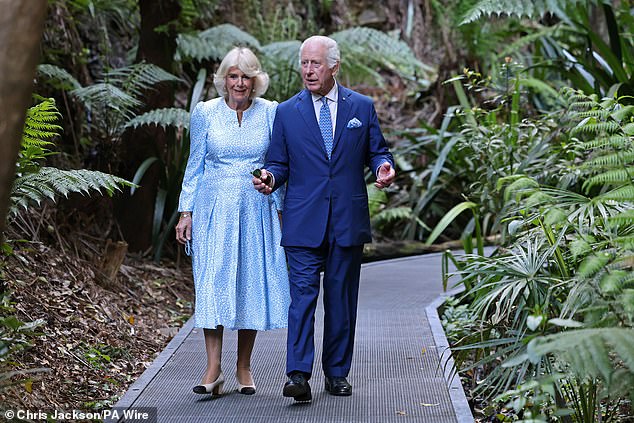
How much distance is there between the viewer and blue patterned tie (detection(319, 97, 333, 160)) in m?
5.35

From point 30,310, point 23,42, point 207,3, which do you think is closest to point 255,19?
point 207,3

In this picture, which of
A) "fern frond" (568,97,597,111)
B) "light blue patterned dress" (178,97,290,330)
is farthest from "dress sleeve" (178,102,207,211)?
"fern frond" (568,97,597,111)

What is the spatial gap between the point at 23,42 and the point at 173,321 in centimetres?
485

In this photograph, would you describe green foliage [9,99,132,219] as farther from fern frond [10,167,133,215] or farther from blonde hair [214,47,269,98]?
blonde hair [214,47,269,98]

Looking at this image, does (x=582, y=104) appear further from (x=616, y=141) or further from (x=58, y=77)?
(x=58, y=77)

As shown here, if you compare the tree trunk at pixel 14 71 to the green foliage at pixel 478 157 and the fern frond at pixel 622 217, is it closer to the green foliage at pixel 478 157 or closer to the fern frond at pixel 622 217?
the fern frond at pixel 622 217

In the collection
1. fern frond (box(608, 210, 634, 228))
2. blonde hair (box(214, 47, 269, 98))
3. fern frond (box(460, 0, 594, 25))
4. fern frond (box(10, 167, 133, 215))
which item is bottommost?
fern frond (box(10, 167, 133, 215))

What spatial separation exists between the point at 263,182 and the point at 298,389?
1.06 meters

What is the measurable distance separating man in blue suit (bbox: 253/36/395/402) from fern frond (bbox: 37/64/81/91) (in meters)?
3.06

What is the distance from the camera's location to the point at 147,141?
30.6 feet

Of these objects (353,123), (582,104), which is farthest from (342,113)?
(582,104)

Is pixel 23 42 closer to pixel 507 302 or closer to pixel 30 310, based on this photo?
pixel 507 302

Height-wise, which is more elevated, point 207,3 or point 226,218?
point 207,3

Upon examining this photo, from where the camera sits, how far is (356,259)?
17.6 feet
